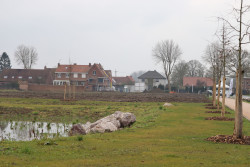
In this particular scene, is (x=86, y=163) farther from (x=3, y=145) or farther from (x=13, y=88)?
(x=13, y=88)

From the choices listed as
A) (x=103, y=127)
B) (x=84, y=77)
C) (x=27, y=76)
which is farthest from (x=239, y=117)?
(x=27, y=76)

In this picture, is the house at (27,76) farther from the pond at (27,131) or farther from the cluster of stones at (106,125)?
the cluster of stones at (106,125)

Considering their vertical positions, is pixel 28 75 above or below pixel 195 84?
above

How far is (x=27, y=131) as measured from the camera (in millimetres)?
20531

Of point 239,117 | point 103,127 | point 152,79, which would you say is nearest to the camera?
point 239,117

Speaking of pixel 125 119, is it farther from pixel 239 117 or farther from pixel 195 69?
pixel 195 69

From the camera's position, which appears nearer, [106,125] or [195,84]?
[106,125]

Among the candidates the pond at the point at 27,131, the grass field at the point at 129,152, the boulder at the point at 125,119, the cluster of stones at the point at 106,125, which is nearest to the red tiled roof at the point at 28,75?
the pond at the point at 27,131

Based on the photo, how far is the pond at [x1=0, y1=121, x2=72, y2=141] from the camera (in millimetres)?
18181

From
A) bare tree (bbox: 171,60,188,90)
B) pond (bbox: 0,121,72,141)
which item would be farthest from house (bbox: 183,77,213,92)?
pond (bbox: 0,121,72,141)

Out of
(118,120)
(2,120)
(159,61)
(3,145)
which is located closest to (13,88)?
(159,61)

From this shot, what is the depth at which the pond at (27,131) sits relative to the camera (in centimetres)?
1818

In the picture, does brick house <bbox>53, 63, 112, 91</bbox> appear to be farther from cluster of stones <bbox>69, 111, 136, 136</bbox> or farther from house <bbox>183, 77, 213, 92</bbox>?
cluster of stones <bbox>69, 111, 136, 136</bbox>

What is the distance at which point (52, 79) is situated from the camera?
12125 centimetres
